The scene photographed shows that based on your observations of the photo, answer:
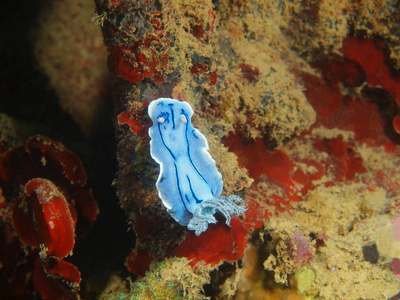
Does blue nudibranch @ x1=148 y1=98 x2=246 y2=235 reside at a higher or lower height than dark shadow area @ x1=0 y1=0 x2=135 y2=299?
higher

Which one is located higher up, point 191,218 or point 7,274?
point 191,218

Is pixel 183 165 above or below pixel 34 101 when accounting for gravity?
above

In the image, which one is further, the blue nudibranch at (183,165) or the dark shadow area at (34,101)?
the dark shadow area at (34,101)

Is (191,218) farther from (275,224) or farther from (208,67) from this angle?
(208,67)

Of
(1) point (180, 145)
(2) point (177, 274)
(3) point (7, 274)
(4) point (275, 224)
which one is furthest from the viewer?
(3) point (7, 274)

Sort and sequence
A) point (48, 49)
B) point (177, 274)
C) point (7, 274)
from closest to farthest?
point (177, 274)
point (7, 274)
point (48, 49)

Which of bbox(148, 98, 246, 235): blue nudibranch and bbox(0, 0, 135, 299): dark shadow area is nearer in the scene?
bbox(148, 98, 246, 235): blue nudibranch

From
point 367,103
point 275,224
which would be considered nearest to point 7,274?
point 275,224

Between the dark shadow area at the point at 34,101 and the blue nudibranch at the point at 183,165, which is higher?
the blue nudibranch at the point at 183,165
